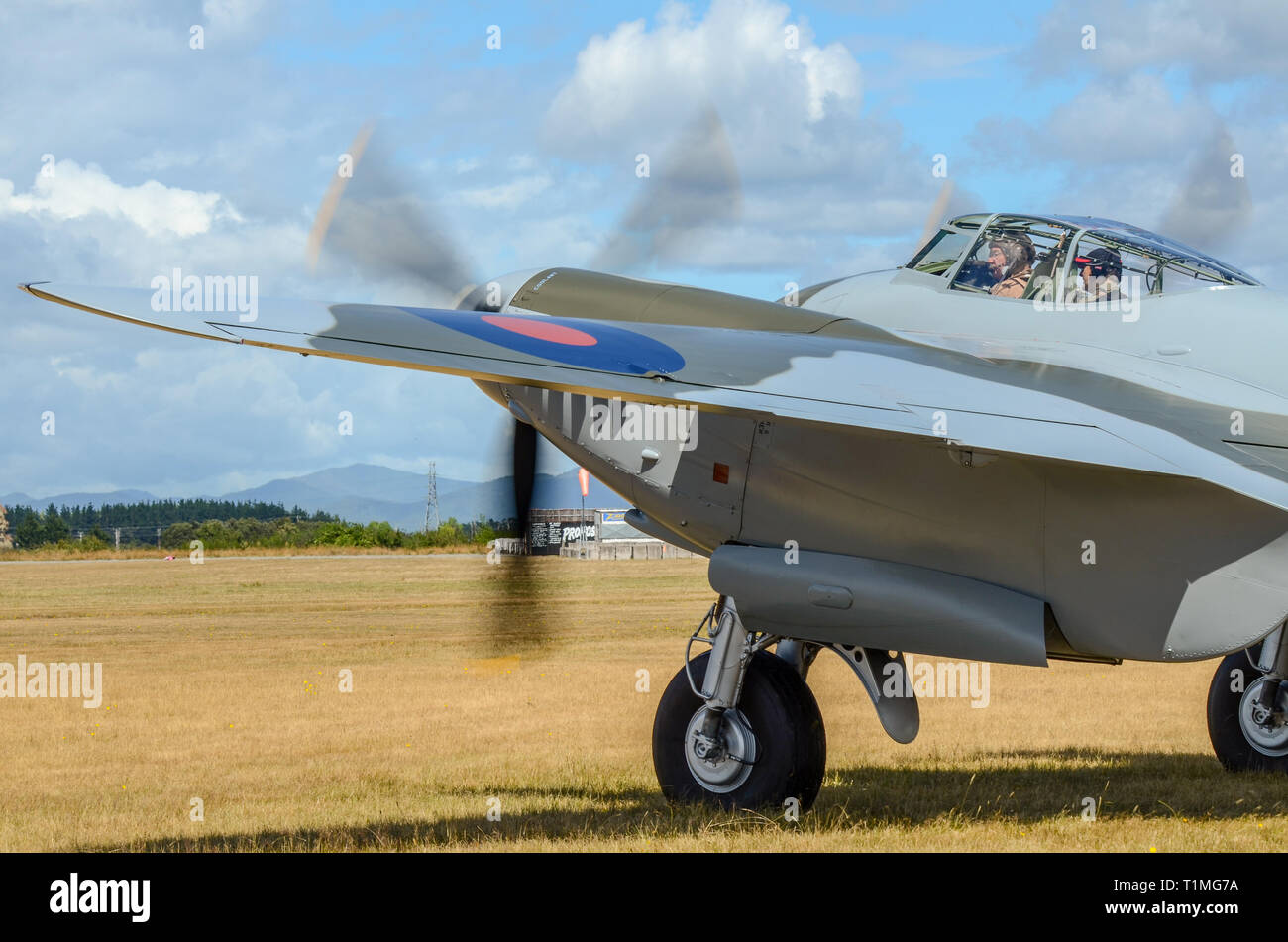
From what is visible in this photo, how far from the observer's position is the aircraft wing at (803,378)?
6.75 meters

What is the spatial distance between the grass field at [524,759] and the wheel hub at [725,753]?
0.30 meters

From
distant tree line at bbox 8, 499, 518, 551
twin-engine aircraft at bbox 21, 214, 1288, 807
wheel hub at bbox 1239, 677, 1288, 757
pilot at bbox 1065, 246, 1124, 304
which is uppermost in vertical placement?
pilot at bbox 1065, 246, 1124, 304

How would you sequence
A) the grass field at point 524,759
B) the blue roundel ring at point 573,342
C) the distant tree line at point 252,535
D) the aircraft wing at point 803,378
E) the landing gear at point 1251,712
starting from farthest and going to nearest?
1. the distant tree line at point 252,535
2. the landing gear at point 1251,712
3. the grass field at point 524,759
4. the blue roundel ring at point 573,342
5. the aircraft wing at point 803,378

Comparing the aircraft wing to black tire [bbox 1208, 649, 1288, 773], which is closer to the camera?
the aircraft wing

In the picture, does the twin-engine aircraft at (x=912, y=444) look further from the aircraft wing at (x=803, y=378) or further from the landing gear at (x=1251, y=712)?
the landing gear at (x=1251, y=712)

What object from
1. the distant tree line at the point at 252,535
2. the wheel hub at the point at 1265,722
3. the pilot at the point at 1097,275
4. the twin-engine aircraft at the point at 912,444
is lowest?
the distant tree line at the point at 252,535

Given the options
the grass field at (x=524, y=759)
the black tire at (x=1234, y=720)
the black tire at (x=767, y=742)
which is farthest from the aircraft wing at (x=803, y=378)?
the black tire at (x=1234, y=720)

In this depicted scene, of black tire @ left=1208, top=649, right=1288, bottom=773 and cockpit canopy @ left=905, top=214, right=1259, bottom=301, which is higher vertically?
cockpit canopy @ left=905, top=214, right=1259, bottom=301

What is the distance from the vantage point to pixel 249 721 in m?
14.9

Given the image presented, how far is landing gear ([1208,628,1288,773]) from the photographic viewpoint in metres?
10.8

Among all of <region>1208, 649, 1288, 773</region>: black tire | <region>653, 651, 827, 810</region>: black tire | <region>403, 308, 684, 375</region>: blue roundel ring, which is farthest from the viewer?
<region>1208, 649, 1288, 773</region>: black tire

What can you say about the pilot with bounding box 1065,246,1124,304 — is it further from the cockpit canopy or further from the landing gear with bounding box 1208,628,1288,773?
the landing gear with bounding box 1208,628,1288,773

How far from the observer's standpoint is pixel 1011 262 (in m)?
8.79

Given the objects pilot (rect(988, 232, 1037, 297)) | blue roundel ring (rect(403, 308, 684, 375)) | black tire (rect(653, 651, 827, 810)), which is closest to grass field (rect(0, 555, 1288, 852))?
black tire (rect(653, 651, 827, 810))
